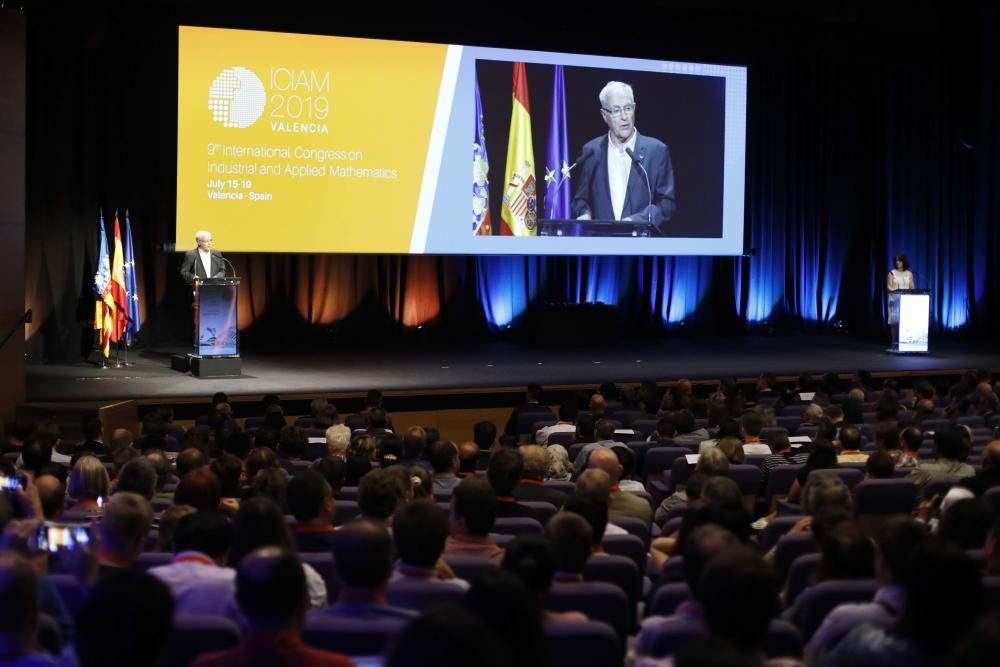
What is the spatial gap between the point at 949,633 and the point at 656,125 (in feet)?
40.4

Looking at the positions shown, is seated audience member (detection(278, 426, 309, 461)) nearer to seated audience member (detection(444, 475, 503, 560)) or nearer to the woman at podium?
seated audience member (detection(444, 475, 503, 560))

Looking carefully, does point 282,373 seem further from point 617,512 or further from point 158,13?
point 617,512

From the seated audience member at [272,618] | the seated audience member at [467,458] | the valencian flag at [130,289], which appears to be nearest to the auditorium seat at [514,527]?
the seated audience member at [467,458]

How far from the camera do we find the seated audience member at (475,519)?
374 cm

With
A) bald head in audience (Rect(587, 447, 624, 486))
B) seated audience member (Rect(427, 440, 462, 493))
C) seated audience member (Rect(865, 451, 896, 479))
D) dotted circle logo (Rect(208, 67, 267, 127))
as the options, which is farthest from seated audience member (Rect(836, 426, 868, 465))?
dotted circle logo (Rect(208, 67, 267, 127))

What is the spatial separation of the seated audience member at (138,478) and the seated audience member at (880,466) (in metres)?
3.19

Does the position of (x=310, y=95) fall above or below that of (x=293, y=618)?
above

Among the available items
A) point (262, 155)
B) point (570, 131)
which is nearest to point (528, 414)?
point (262, 155)

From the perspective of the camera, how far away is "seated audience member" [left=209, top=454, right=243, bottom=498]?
5.01 meters

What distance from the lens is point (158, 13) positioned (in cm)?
1267

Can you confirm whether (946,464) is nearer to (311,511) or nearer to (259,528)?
(311,511)

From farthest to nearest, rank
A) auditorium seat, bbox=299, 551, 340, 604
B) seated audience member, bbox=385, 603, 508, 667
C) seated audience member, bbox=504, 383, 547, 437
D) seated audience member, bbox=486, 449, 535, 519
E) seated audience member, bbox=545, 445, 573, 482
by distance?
seated audience member, bbox=504, 383, 547, 437, seated audience member, bbox=545, 445, 573, 482, seated audience member, bbox=486, 449, 535, 519, auditorium seat, bbox=299, 551, 340, 604, seated audience member, bbox=385, 603, 508, 667

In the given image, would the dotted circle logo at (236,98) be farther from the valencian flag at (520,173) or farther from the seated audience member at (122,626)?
the seated audience member at (122,626)

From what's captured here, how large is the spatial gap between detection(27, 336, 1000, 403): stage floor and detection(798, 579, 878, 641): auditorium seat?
7372mm
